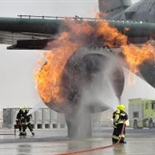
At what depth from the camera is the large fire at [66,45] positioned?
73.0 feet

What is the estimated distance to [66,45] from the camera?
73.7 ft

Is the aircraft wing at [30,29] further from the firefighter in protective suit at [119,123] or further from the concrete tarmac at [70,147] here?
the firefighter in protective suit at [119,123]

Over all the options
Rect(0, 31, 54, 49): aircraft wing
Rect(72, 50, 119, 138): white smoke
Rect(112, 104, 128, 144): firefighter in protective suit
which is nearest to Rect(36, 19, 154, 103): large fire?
Rect(0, 31, 54, 49): aircraft wing

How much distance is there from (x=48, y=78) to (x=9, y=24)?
3131 millimetres

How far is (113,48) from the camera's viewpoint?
24.2 meters

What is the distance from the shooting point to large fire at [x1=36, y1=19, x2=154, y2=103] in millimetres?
22256

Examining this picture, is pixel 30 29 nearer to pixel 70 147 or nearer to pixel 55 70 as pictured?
pixel 55 70

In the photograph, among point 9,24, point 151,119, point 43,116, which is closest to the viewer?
point 9,24

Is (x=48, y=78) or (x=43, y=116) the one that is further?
(x=43, y=116)

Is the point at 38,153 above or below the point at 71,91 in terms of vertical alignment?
below

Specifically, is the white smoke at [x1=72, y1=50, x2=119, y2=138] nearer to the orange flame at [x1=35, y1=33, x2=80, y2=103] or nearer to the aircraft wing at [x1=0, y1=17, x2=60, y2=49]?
the orange flame at [x1=35, y1=33, x2=80, y2=103]

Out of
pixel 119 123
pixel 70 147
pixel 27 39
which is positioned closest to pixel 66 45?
pixel 27 39

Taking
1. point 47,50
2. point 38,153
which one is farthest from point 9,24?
point 38,153

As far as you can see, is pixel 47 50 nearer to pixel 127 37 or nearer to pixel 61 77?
pixel 61 77
